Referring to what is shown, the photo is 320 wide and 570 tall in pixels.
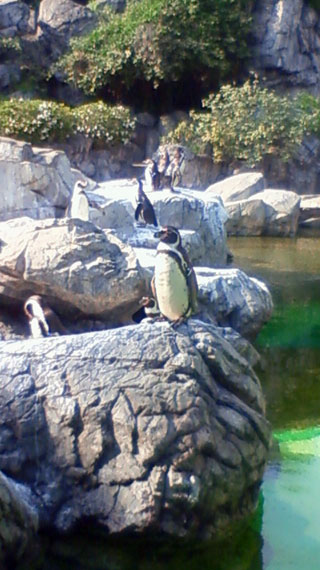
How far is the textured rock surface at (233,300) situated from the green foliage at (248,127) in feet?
36.9

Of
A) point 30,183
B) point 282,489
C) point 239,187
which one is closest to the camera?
point 282,489

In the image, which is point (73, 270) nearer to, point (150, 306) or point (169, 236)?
point (150, 306)

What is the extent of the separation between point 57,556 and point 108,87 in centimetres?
1956

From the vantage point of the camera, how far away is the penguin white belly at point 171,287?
5453mm

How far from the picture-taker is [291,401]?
25.2 ft

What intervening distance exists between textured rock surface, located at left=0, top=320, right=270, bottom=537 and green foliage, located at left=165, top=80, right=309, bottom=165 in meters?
15.3

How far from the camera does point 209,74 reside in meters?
22.4

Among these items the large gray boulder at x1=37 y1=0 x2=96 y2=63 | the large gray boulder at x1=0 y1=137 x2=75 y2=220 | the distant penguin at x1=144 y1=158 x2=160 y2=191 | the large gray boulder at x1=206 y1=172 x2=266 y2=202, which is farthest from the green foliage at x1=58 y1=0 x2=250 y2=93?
the large gray boulder at x1=0 y1=137 x2=75 y2=220

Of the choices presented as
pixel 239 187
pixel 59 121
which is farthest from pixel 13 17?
pixel 239 187

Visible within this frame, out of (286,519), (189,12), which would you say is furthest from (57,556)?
(189,12)

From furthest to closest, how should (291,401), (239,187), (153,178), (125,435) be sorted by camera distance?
(239,187) < (153,178) < (291,401) < (125,435)

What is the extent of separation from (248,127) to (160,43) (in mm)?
3736

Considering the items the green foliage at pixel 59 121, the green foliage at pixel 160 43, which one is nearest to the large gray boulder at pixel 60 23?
the green foliage at pixel 160 43

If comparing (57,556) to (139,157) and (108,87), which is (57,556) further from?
(108,87)
